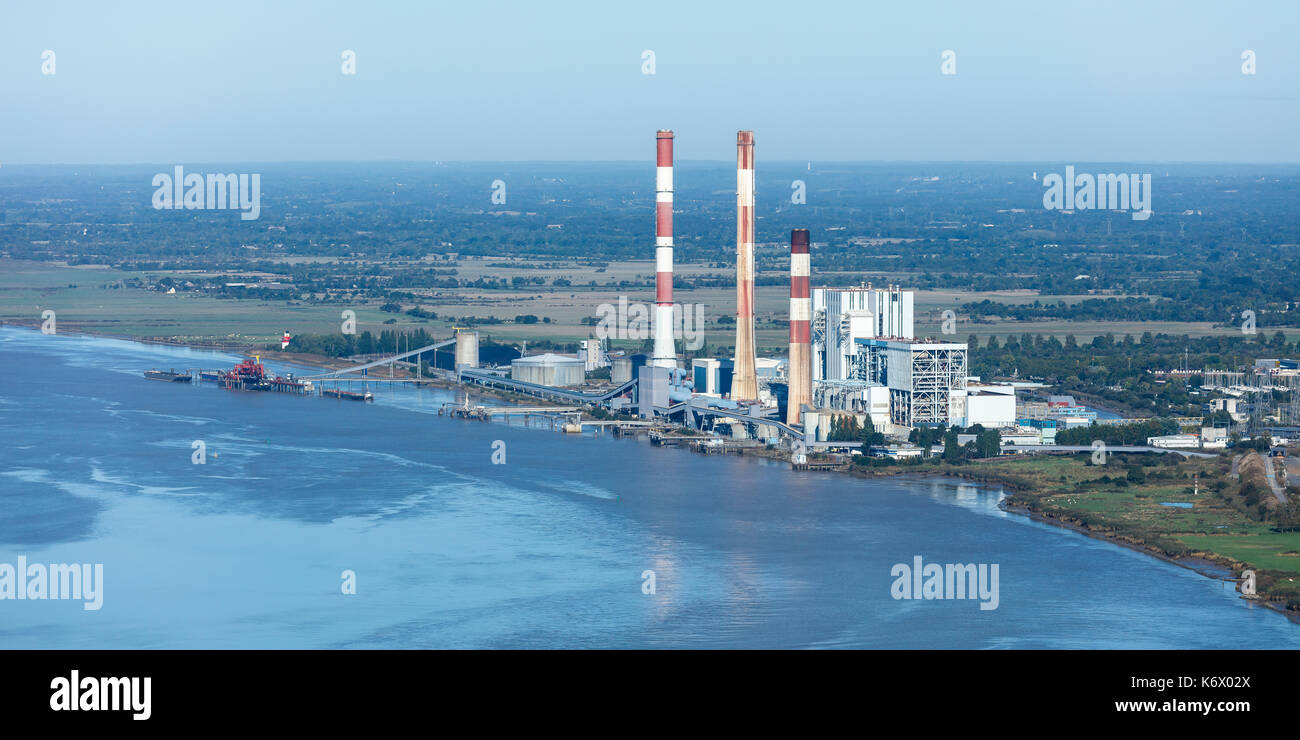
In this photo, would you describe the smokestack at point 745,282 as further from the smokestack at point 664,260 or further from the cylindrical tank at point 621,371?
the cylindrical tank at point 621,371

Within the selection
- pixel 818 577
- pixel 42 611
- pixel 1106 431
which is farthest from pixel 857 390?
pixel 42 611

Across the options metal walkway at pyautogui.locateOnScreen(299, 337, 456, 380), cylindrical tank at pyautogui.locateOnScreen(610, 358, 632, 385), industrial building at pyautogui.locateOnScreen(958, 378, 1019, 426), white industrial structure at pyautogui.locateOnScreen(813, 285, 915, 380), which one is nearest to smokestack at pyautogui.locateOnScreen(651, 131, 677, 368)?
cylindrical tank at pyautogui.locateOnScreen(610, 358, 632, 385)

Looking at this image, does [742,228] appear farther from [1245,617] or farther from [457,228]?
[457,228]

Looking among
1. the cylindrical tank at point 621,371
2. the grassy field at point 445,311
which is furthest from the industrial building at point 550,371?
the grassy field at point 445,311

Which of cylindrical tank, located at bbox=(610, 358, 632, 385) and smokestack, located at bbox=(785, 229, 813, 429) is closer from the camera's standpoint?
smokestack, located at bbox=(785, 229, 813, 429)

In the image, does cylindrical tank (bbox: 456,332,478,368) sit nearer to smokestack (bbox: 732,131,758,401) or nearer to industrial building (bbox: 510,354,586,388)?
industrial building (bbox: 510,354,586,388)

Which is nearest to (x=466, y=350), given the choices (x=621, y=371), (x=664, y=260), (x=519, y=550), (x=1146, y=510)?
(x=621, y=371)
